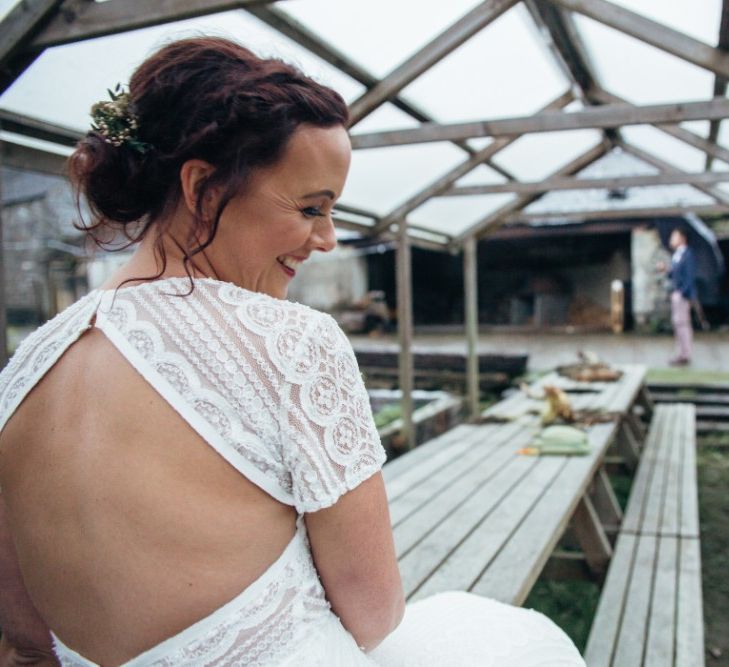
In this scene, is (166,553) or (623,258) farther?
(623,258)

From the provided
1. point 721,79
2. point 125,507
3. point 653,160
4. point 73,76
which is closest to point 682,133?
point 653,160

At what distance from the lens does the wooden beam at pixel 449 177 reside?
5.34m

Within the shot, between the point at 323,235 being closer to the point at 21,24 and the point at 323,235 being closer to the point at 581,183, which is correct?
the point at 21,24

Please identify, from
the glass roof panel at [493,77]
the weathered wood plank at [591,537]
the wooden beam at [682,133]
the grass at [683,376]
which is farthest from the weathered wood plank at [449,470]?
the grass at [683,376]

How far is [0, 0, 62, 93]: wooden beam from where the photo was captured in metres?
2.22

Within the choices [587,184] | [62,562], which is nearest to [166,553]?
[62,562]

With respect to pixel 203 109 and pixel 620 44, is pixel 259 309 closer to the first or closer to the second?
pixel 203 109

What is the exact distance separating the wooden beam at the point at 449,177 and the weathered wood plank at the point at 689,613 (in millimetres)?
3273

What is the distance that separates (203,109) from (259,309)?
10.1 inches

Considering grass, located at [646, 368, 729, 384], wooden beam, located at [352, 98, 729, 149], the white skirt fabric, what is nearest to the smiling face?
the white skirt fabric

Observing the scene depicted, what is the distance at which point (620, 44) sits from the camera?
173 inches

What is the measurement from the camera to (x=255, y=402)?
0.81 m

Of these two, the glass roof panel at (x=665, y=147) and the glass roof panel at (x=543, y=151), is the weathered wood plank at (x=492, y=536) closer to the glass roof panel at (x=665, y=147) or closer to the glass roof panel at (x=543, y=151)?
the glass roof panel at (x=543, y=151)

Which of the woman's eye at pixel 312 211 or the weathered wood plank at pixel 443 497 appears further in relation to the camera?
the weathered wood plank at pixel 443 497
